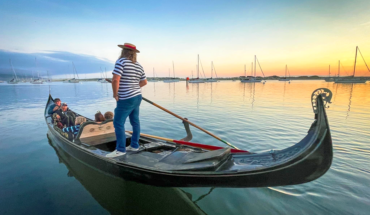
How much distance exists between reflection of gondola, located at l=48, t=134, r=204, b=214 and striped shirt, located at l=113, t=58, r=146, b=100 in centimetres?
183

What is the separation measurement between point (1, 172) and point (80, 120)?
217 cm

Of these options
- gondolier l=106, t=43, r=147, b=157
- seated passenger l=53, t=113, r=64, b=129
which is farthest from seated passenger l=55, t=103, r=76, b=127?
gondolier l=106, t=43, r=147, b=157

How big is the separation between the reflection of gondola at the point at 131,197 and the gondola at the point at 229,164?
1.20ft

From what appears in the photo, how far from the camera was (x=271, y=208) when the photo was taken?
2.96 meters

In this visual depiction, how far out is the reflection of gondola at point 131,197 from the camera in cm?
311

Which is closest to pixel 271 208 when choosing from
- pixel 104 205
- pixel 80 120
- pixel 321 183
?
pixel 321 183

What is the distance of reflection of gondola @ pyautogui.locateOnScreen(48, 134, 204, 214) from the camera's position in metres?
3.11

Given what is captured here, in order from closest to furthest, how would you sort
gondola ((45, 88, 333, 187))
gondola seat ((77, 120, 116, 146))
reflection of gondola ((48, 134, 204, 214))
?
gondola ((45, 88, 333, 187))
reflection of gondola ((48, 134, 204, 214))
gondola seat ((77, 120, 116, 146))

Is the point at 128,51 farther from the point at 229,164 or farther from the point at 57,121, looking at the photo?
the point at 57,121

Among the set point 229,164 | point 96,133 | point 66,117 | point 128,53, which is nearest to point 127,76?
point 128,53

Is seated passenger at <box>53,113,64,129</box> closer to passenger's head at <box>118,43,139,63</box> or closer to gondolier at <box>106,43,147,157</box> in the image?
gondolier at <box>106,43,147,157</box>

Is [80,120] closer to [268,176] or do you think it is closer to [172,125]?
[172,125]

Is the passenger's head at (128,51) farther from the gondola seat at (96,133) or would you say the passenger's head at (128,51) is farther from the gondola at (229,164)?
the gondola seat at (96,133)

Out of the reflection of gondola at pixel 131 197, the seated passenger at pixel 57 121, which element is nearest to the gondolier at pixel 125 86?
the reflection of gondola at pixel 131 197
